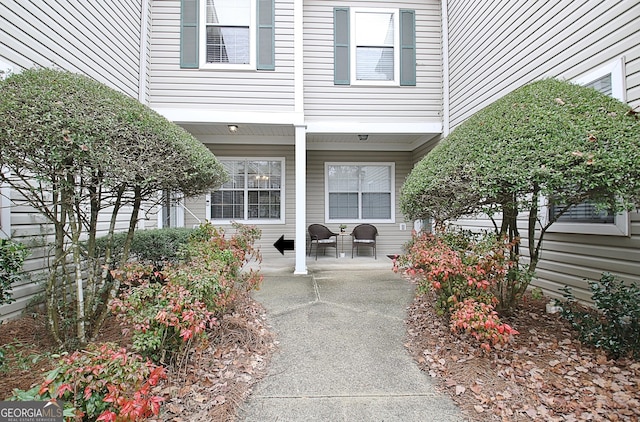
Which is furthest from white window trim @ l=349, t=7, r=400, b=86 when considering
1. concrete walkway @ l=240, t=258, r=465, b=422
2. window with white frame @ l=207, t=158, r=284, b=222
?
concrete walkway @ l=240, t=258, r=465, b=422

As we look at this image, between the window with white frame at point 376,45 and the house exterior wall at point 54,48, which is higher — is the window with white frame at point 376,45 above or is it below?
above

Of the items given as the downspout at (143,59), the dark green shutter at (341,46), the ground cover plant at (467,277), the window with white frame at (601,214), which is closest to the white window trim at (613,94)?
the window with white frame at (601,214)

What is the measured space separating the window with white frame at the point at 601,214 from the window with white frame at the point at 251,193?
5.57 meters

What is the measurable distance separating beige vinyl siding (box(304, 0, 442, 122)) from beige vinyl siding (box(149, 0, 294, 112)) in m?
0.57

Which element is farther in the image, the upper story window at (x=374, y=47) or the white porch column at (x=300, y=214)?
the upper story window at (x=374, y=47)

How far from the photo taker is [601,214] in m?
3.35

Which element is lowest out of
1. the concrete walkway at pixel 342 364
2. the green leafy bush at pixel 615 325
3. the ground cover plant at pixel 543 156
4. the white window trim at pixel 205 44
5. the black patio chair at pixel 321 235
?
the concrete walkway at pixel 342 364

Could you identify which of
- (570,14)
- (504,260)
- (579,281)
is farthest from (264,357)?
(570,14)

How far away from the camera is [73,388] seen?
1.49 metres

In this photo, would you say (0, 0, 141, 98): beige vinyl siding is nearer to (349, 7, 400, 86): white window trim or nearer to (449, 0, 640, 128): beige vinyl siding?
(349, 7, 400, 86): white window trim

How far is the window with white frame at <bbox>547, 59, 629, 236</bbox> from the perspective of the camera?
3.06 metres

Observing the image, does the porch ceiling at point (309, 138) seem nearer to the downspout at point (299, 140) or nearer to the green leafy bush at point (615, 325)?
the downspout at point (299, 140)

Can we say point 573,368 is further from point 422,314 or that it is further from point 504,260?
point 422,314

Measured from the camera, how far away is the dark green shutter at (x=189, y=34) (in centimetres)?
589
